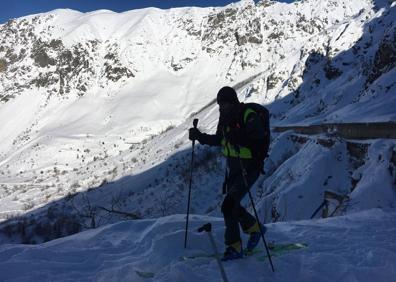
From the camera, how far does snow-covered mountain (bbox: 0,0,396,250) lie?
17188 mm

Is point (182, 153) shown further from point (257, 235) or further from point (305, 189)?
point (257, 235)

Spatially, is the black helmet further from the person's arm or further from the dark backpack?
the person's arm

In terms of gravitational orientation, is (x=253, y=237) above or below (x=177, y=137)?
above

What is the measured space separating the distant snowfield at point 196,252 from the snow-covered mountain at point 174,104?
3134 mm

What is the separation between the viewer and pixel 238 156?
214 inches

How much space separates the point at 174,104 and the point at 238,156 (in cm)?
6842

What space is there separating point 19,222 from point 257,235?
2791 cm

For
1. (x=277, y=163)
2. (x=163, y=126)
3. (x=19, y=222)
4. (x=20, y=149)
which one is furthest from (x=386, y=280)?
(x=20, y=149)

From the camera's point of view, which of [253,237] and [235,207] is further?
[253,237]

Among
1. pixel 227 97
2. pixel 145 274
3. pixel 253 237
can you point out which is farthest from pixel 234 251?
pixel 227 97

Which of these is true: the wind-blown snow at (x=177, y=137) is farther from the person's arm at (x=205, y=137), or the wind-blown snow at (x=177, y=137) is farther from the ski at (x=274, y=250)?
the person's arm at (x=205, y=137)

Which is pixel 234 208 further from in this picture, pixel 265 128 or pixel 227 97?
pixel 227 97

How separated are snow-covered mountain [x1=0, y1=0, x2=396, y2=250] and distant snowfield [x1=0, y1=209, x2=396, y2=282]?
10.3 ft

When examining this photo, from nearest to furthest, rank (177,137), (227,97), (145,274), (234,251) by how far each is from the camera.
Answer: (145,274) → (234,251) → (227,97) → (177,137)
